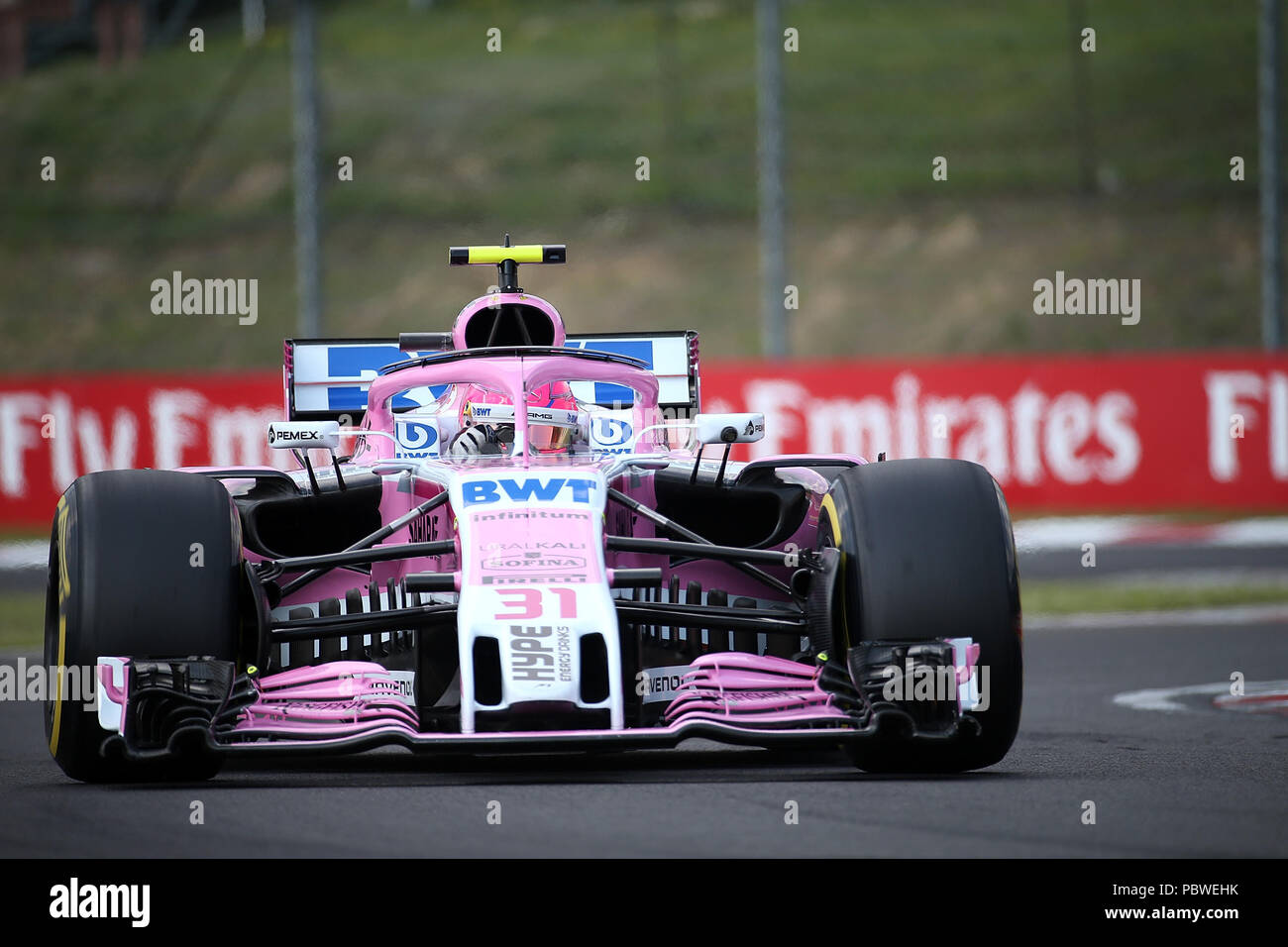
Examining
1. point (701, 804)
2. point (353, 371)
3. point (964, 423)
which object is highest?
point (964, 423)

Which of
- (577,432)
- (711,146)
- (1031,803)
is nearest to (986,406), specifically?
(577,432)

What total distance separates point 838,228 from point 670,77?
8.16 meters

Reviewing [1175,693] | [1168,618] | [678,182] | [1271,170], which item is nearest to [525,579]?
[1175,693]

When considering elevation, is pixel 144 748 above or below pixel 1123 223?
below

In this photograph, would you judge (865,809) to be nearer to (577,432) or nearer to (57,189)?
(577,432)

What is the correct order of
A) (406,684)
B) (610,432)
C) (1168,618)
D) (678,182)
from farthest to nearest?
(678,182), (1168,618), (610,432), (406,684)

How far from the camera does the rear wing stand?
11000 millimetres

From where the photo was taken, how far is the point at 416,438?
943 centimetres

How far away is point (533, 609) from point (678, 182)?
121 ft

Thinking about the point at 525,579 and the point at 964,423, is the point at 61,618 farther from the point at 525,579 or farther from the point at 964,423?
the point at 964,423

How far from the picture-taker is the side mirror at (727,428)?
26.0 feet

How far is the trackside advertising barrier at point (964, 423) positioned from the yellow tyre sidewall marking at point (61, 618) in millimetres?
12279

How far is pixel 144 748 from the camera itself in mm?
7215

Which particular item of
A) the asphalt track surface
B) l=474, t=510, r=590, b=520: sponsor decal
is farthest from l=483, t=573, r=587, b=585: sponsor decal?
the asphalt track surface
